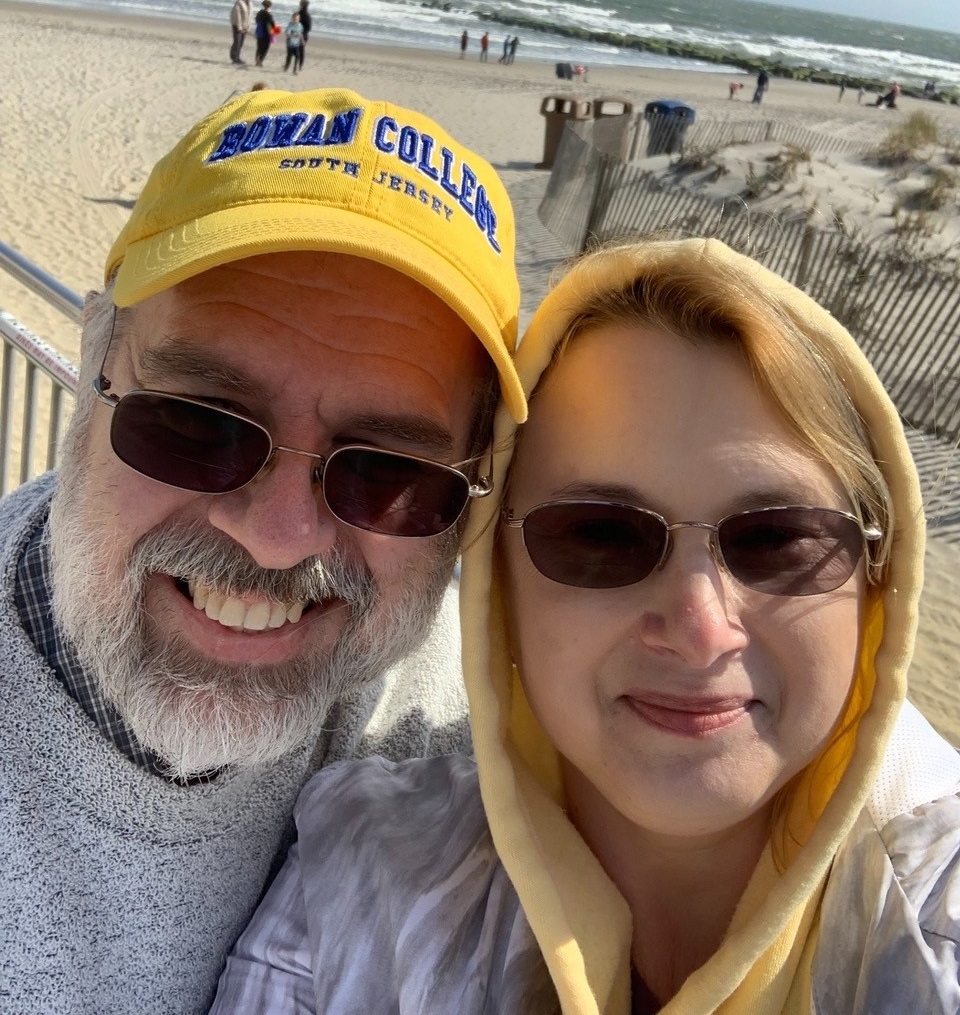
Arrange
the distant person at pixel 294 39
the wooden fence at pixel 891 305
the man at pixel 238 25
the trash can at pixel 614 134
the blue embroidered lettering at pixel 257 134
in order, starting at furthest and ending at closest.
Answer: the man at pixel 238 25 → the distant person at pixel 294 39 → the trash can at pixel 614 134 → the wooden fence at pixel 891 305 → the blue embroidered lettering at pixel 257 134

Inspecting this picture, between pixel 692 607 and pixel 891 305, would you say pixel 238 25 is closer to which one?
pixel 891 305

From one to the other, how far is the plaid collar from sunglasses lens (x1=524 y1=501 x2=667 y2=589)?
876mm

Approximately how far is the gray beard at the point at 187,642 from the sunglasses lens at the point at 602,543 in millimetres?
344

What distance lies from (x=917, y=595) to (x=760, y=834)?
51cm

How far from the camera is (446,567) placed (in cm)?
172

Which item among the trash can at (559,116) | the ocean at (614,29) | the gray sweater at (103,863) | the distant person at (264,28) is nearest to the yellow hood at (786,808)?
the gray sweater at (103,863)

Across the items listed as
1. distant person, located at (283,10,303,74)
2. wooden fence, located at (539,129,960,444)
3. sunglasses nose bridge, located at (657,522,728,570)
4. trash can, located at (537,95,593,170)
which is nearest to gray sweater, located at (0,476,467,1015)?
sunglasses nose bridge, located at (657,522,728,570)

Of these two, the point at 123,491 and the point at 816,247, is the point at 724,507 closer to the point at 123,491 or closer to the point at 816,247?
the point at 123,491

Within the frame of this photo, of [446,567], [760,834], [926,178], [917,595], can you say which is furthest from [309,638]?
[926,178]

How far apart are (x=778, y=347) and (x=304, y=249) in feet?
2.51

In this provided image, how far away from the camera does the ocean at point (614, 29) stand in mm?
38250

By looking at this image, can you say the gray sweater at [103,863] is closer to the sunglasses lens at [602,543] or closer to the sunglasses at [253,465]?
the sunglasses at [253,465]

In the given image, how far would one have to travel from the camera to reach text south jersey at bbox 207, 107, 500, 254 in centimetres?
152

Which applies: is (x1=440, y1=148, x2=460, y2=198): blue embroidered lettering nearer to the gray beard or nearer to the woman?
the woman
